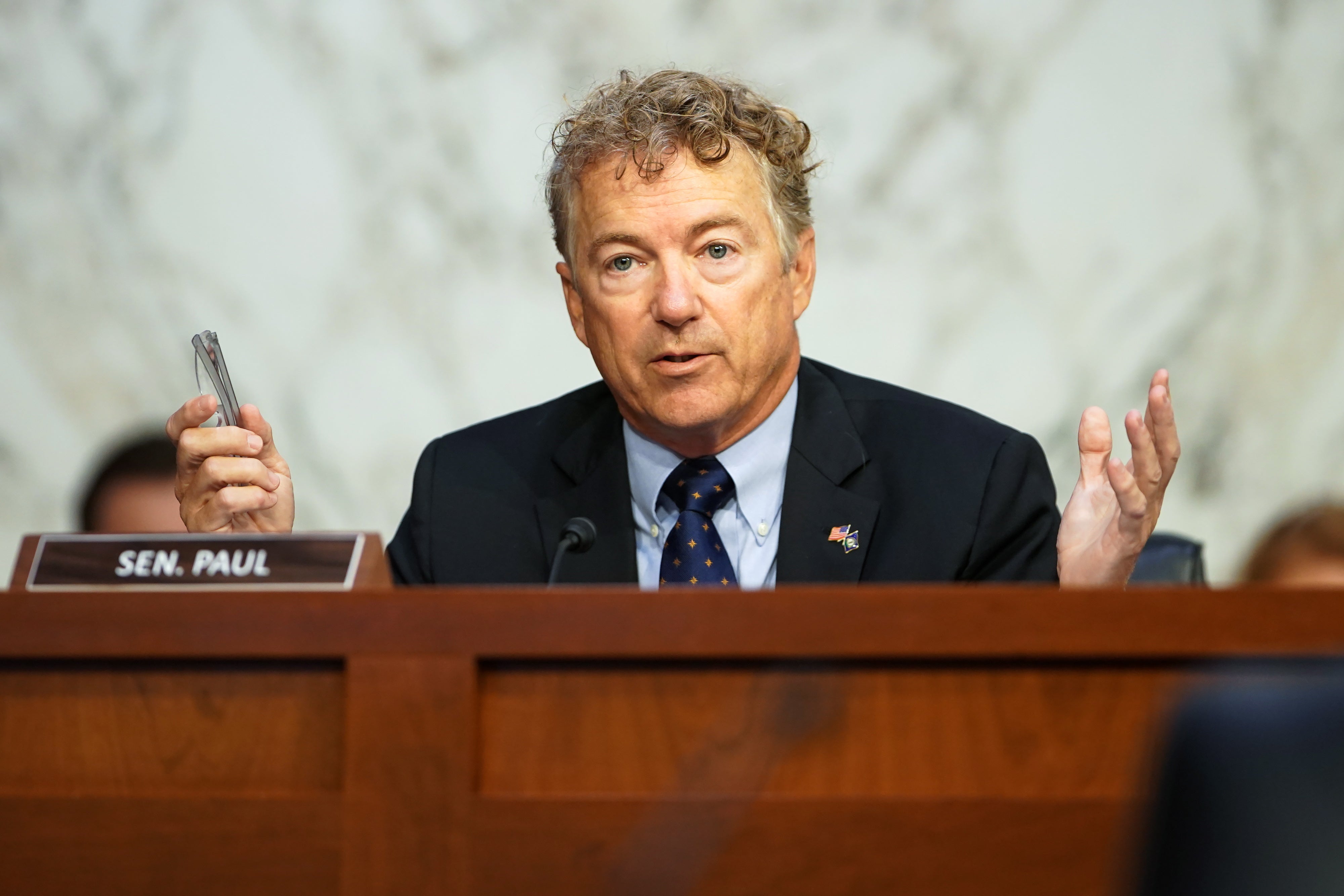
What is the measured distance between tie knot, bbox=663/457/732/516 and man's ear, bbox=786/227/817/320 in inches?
10.3

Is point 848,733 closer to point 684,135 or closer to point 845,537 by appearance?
point 845,537

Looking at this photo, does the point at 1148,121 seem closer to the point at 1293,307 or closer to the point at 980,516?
the point at 1293,307

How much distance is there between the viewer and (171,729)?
3.26ft

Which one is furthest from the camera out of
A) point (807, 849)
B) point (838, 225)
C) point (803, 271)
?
point (838, 225)

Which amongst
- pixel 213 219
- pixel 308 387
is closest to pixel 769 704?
pixel 308 387

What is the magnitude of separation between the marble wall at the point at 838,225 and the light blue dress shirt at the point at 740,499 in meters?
0.94

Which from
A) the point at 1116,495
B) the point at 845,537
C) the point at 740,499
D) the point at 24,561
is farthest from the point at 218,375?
the point at 1116,495

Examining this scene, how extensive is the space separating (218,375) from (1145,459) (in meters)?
1.05

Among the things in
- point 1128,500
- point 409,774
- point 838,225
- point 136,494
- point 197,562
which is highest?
point 838,225

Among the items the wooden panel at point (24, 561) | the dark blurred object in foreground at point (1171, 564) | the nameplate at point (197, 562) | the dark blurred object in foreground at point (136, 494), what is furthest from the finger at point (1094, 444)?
the dark blurred object in foreground at point (136, 494)

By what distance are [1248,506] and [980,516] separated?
1365 mm

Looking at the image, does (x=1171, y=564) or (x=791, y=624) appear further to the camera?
(x=1171, y=564)

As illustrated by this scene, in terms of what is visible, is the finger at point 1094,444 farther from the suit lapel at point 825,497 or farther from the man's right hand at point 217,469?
the man's right hand at point 217,469

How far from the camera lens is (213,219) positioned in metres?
2.83
